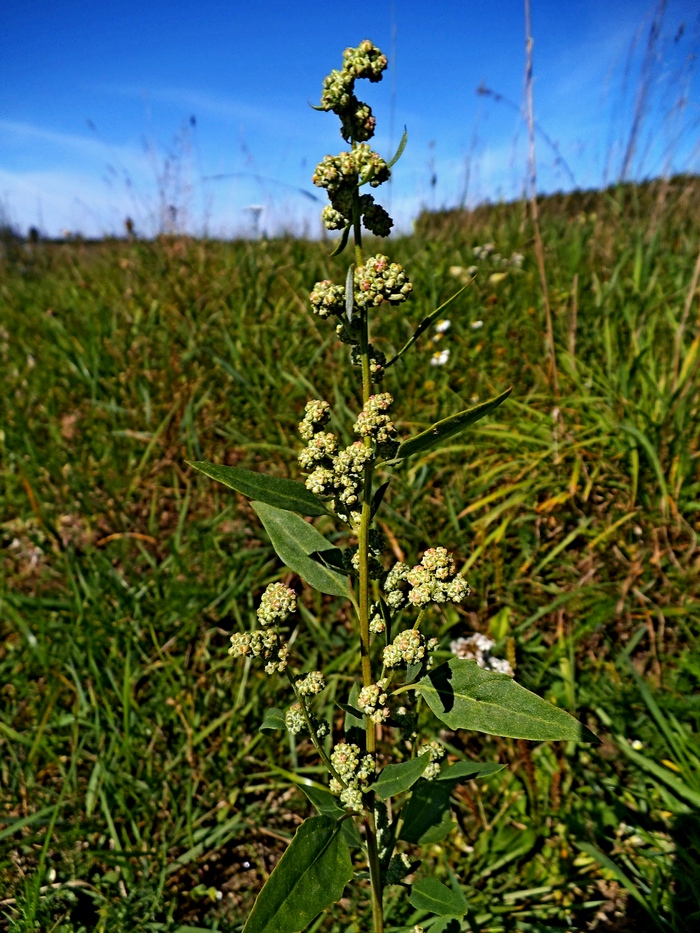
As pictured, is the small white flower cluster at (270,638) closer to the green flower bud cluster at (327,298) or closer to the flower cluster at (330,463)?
the flower cluster at (330,463)

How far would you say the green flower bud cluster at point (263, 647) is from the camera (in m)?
1.04

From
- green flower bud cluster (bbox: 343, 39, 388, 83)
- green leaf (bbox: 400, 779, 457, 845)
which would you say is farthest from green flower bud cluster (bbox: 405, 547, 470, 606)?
green flower bud cluster (bbox: 343, 39, 388, 83)

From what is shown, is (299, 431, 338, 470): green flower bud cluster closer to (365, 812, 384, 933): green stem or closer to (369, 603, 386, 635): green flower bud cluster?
(369, 603, 386, 635): green flower bud cluster

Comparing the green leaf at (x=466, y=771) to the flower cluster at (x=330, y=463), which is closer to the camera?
the flower cluster at (x=330, y=463)

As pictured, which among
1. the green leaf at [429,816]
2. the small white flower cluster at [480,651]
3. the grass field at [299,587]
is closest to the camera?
the green leaf at [429,816]

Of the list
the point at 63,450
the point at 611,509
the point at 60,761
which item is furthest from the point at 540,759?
the point at 63,450

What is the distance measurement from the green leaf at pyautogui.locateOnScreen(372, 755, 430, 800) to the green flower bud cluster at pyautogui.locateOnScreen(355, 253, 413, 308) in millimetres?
717

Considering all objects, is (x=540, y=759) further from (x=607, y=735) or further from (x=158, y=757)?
(x=158, y=757)

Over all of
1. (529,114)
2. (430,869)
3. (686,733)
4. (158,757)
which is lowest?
(430,869)

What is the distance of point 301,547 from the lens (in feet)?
3.88

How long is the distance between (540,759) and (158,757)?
3.89 ft

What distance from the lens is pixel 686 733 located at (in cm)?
181

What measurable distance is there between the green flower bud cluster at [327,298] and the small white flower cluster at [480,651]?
1352mm

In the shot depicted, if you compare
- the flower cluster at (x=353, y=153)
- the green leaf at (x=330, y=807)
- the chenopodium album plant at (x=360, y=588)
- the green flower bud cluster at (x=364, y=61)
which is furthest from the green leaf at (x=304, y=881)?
the green flower bud cluster at (x=364, y=61)
